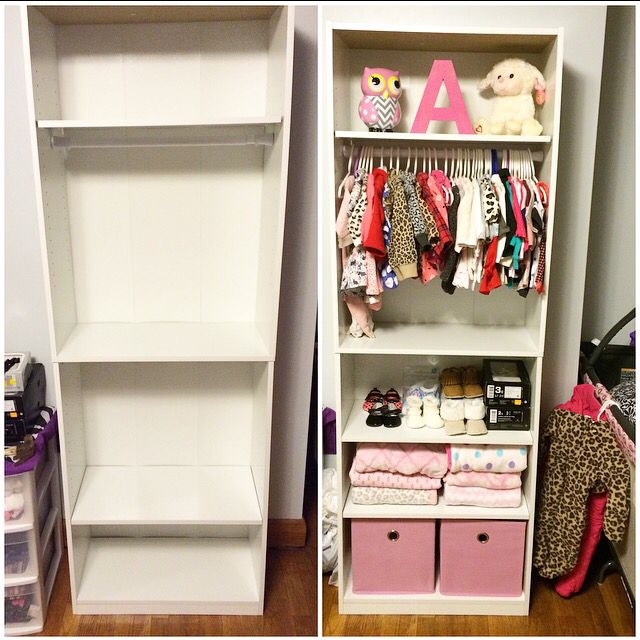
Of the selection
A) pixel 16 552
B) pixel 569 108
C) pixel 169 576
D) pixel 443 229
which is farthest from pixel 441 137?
pixel 16 552

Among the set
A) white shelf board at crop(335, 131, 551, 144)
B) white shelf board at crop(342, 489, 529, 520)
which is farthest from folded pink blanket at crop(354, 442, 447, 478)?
white shelf board at crop(335, 131, 551, 144)

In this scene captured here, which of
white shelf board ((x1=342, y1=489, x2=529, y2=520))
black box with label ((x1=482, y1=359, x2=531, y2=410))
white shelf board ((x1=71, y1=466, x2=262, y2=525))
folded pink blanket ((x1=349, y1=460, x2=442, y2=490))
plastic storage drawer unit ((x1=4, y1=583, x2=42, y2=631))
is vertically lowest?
plastic storage drawer unit ((x1=4, y1=583, x2=42, y2=631))

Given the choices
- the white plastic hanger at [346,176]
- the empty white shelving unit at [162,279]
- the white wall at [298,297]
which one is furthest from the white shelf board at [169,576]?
the white plastic hanger at [346,176]

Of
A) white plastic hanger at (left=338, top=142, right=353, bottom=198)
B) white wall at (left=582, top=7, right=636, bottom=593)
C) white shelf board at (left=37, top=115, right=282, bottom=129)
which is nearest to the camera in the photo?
white shelf board at (left=37, top=115, right=282, bottom=129)

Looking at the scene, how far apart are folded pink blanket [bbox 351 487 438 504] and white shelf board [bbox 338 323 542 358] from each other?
1.50 feet

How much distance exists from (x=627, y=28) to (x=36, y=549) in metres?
2.49

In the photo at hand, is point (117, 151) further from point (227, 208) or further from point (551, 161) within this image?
point (551, 161)

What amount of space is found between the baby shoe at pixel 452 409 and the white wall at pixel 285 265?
1.51 feet

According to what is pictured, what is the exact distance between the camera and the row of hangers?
6.75 feet

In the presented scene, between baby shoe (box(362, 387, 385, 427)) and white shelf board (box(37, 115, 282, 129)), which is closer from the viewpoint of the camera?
white shelf board (box(37, 115, 282, 129))

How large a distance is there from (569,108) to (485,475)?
112 cm

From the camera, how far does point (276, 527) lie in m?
2.56

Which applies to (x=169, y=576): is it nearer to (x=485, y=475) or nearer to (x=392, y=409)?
→ (x=392, y=409)

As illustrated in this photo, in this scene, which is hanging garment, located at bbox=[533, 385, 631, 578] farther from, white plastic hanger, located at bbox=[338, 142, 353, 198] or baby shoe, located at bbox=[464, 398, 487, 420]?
white plastic hanger, located at bbox=[338, 142, 353, 198]
